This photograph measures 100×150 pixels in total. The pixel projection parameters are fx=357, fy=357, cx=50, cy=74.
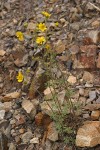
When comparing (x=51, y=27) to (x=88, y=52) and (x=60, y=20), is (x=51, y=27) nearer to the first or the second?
(x=60, y=20)

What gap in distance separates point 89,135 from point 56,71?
1.23 meters

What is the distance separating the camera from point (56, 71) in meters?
4.94

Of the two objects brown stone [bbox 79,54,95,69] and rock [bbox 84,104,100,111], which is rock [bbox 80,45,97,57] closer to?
brown stone [bbox 79,54,95,69]

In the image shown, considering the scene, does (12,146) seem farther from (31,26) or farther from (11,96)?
(31,26)

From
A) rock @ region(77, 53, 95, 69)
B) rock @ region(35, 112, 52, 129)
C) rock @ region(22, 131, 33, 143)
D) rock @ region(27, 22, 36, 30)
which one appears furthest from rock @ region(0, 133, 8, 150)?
rock @ region(27, 22, 36, 30)

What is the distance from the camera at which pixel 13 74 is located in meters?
5.16

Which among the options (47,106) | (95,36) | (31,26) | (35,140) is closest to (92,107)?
(47,106)

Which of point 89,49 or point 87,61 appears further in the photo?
point 89,49

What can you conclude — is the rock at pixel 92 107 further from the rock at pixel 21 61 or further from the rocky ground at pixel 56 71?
the rock at pixel 21 61

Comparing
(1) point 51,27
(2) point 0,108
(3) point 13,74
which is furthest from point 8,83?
(1) point 51,27

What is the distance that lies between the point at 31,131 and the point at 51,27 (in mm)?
1897

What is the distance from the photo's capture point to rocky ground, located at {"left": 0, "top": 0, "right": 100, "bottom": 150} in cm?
429

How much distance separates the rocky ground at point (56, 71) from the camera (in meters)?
4.29

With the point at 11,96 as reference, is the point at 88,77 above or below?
above
